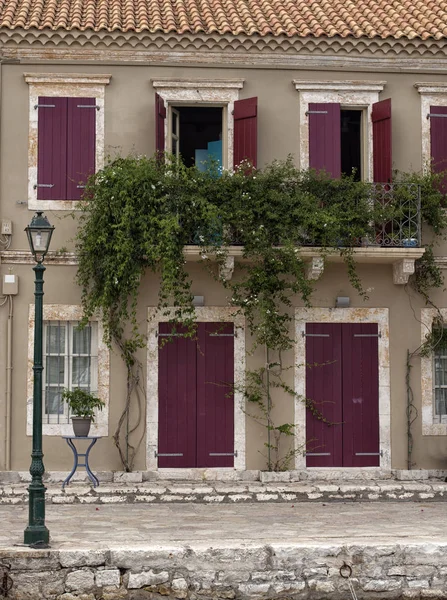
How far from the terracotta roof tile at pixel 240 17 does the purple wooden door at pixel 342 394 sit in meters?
4.66

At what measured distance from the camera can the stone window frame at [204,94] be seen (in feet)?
57.9

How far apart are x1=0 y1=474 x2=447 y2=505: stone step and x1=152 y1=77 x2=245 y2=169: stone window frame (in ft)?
16.3

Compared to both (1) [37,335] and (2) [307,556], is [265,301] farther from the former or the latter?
(2) [307,556]

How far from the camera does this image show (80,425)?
53.7 feet

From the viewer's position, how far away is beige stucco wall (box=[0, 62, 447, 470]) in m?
17.3

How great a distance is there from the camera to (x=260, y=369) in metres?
17.6

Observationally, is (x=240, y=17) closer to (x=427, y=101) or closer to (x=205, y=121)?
(x=205, y=121)

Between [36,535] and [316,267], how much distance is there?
6.95 metres

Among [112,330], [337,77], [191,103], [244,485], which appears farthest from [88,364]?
[337,77]

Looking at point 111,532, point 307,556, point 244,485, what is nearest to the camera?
point 307,556

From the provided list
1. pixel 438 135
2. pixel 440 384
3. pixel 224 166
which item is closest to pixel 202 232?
pixel 224 166

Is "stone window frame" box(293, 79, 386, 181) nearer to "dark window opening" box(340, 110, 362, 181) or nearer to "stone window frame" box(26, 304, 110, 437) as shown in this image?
"dark window opening" box(340, 110, 362, 181)

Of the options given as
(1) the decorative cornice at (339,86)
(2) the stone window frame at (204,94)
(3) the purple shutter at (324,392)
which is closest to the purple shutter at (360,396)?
(3) the purple shutter at (324,392)

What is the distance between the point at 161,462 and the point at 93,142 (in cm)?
499
